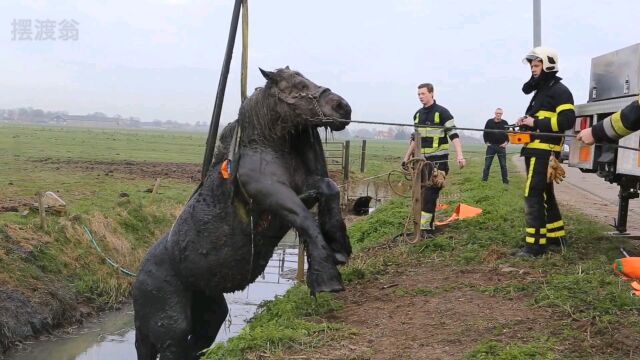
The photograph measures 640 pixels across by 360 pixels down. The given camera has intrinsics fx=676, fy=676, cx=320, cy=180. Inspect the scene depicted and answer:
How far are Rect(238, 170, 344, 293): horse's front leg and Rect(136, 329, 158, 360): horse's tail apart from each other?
4.86ft

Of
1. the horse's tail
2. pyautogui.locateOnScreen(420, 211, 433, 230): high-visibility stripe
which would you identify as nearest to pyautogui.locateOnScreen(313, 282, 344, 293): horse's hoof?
the horse's tail

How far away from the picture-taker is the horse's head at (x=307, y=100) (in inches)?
152

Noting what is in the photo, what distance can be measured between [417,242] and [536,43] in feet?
14.2

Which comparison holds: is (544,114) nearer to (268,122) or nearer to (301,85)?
(301,85)

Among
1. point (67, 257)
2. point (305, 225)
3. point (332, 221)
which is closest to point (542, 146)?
point (332, 221)

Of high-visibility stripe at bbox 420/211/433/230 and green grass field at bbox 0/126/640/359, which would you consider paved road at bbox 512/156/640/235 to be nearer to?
green grass field at bbox 0/126/640/359

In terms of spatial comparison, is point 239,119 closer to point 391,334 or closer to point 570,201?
point 391,334

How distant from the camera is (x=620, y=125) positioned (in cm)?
455

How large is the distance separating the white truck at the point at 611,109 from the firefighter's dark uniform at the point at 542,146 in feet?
1.70

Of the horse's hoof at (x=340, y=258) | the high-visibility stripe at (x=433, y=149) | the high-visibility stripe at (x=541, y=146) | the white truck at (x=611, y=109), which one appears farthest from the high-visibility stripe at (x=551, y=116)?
the horse's hoof at (x=340, y=258)

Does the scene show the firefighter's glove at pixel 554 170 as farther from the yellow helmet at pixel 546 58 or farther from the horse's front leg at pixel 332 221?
the horse's front leg at pixel 332 221

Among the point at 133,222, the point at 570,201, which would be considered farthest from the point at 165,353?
the point at 570,201

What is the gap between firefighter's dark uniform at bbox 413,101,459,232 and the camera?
28.8ft

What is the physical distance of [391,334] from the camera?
4.84m
